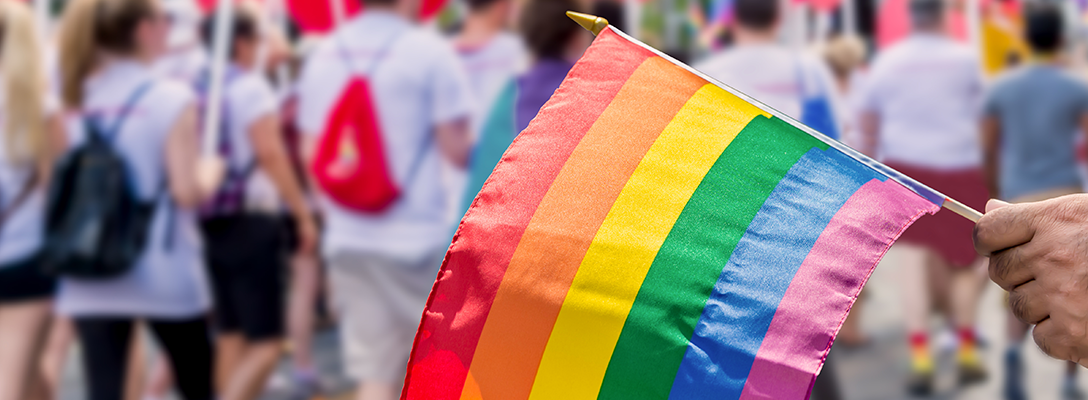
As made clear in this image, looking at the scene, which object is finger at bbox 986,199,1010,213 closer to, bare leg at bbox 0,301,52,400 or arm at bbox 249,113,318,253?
arm at bbox 249,113,318,253

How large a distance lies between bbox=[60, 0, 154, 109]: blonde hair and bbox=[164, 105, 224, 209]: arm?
0.33 meters

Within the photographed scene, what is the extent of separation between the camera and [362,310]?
12.4 ft

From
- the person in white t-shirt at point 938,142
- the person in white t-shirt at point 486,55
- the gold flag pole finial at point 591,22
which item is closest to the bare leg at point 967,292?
the person in white t-shirt at point 938,142

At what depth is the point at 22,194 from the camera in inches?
147

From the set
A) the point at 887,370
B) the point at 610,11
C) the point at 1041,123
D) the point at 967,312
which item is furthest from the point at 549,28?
the point at 887,370

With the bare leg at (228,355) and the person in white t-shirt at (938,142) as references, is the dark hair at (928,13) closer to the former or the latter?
the person in white t-shirt at (938,142)

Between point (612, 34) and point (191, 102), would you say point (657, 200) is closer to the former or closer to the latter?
point (612, 34)

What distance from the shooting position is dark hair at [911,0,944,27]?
5.33 metres

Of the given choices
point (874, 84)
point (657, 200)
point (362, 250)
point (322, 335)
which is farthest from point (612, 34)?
point (322, 335)

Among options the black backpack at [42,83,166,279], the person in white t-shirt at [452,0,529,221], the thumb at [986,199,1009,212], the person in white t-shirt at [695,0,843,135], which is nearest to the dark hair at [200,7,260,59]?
the person in white t-shirt at [452,0,529,221]

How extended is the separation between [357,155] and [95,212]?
2.90ft

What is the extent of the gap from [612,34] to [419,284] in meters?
2.13

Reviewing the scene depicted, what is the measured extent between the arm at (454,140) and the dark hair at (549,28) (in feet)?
1.25

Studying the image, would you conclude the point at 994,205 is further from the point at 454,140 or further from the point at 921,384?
the point at 921,384
